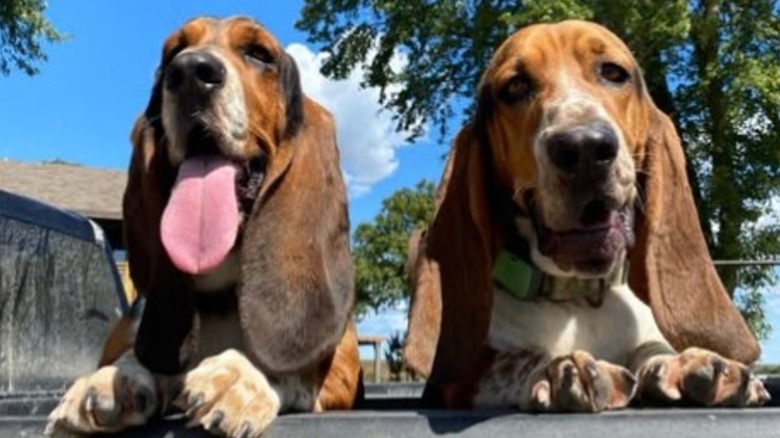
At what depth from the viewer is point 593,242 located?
3.29 meters

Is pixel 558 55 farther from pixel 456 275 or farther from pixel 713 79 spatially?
pixel 713 79

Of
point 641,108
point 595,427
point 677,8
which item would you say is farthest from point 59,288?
point 677,8

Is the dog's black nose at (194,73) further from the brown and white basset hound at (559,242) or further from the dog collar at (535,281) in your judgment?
the dog collar at (535,281)

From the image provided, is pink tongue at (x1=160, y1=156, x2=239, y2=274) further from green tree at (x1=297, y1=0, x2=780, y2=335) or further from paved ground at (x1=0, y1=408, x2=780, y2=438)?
green tree at (x1=297, y1=0, x2=780, y2=335)

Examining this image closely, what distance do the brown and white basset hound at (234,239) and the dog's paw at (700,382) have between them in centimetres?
79

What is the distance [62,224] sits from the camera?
504 centimetres

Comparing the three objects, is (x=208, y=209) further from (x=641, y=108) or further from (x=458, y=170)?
(x=641, y=108)

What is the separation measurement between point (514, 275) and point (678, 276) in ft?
1.48

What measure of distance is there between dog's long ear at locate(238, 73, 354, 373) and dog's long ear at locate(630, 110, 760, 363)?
84 cm

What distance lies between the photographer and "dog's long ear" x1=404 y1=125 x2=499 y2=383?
10.9 feet

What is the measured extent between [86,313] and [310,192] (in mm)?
2053

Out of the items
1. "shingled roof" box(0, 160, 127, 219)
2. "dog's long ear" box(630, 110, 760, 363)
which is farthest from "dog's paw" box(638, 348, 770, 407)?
"shingled roof" box(0, 160, 127, 219)

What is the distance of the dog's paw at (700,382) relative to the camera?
8.95 feet

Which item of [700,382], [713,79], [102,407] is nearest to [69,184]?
[713,79]
